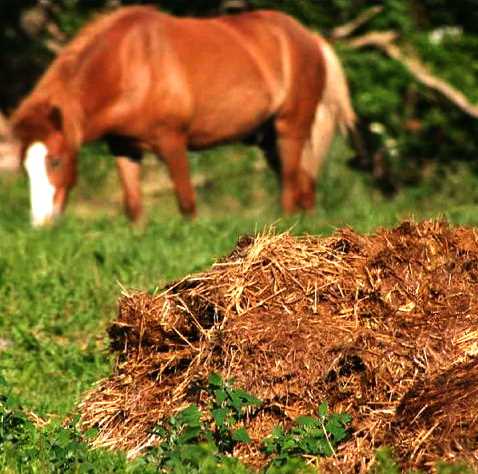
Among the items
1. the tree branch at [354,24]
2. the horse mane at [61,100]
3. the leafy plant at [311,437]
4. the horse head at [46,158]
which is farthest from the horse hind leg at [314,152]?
the leafy plant at [311,437]

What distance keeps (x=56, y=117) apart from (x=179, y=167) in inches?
50.4

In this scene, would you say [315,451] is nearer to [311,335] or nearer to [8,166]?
[311,335]

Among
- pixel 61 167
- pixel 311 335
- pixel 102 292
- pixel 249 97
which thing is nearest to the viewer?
pixel 311 335

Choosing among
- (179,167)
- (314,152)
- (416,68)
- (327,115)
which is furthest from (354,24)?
(179,167)

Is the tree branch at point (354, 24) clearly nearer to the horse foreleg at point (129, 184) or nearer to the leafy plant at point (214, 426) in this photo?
the horse foreleg at point (129, 184)

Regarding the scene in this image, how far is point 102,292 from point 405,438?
380 cm

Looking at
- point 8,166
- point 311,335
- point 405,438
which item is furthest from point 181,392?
point 8,166

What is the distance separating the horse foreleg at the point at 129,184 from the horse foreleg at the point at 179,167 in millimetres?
396

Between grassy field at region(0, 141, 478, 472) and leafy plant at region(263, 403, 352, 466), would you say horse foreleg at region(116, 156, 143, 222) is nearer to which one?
grassy field at region(0, 141, 478, 472)

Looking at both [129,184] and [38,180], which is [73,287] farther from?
[129,184]

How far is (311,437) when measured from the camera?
5449 millimetres

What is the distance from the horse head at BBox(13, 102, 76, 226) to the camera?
1255cm

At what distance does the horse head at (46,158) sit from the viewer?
12.6 metres

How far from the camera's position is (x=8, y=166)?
1795cm
